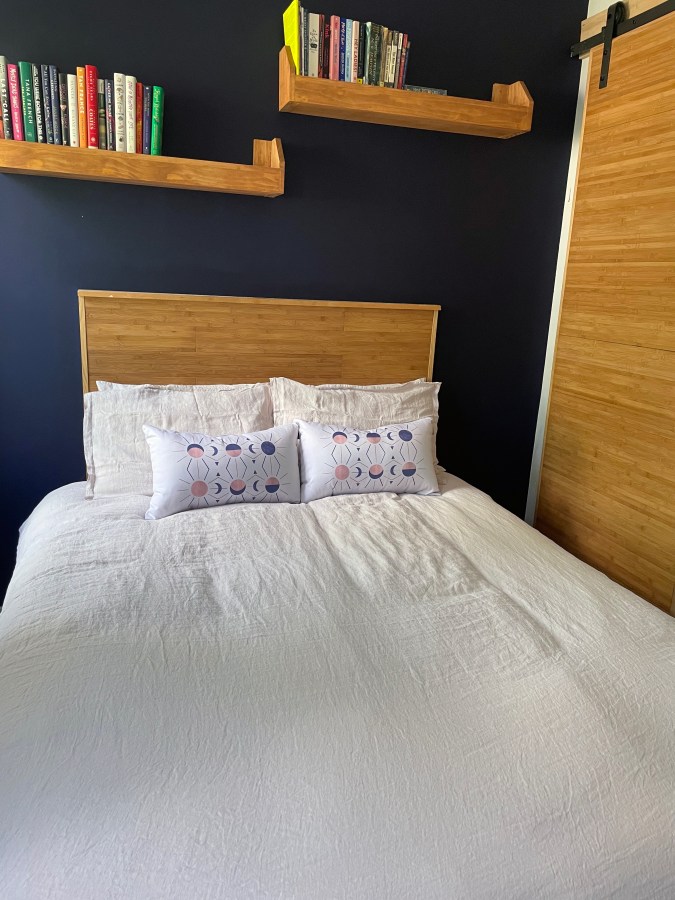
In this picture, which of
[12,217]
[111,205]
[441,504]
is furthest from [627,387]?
[12,217]

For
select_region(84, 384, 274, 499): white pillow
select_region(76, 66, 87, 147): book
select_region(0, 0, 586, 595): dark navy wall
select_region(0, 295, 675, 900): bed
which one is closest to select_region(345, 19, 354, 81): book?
select_region(0, 0, 586, 595): dark navy wall

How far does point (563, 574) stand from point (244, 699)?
1.04 meters

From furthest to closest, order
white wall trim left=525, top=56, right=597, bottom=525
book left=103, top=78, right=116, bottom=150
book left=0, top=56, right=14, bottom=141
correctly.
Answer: white wall trim left=525, top=56, right=597, bottom=525, book left=103, top=78, right=116, bottom=150, book left=0, top=56, right=14, bottom=141

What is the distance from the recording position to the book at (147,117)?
7.86 ft

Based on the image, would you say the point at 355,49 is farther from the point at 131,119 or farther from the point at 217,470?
the point at 217,470

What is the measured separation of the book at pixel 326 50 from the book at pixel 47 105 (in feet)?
3.16

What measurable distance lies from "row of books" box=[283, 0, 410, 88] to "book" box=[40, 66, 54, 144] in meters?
0.86

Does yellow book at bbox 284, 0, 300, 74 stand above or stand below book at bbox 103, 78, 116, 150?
above

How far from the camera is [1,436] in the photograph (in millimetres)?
2590

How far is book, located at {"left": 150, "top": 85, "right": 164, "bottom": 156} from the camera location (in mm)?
2396

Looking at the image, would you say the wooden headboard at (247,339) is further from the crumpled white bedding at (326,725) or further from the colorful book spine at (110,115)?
the crumpled white bedding at (326,725)

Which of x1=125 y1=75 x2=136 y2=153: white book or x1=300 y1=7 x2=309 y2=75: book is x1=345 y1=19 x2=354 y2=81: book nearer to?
x1=300 y1=7 x2=309 y2=75: book

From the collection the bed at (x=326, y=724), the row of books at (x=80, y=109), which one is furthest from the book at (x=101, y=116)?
the bed at (x=326, y=724)

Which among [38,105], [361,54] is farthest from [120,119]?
[361,54]
